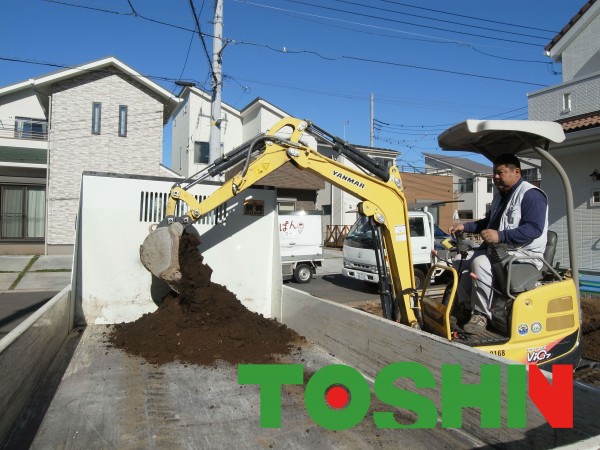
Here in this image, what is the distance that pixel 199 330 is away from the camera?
406cm

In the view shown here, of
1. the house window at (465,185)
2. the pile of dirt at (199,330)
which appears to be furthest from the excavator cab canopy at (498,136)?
the house window at (465,185)

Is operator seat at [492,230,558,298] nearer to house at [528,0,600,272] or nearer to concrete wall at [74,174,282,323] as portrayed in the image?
concrete wall at [74,174,282,323]

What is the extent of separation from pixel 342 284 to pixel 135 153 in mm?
11471

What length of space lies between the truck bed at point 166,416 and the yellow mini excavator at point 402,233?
1.08 meters

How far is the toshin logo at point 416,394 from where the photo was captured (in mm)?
2104

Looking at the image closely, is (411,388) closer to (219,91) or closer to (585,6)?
(219,91)

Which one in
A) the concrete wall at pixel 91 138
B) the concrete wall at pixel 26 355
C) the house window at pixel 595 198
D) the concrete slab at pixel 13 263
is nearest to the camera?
the concrete wall at pixel 26 355

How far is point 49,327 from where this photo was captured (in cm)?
342

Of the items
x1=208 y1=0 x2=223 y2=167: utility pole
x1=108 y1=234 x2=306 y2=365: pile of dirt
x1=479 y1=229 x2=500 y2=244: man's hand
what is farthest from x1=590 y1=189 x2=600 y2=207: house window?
x1=208 y1=0 x2=223 y2=167: utility pole

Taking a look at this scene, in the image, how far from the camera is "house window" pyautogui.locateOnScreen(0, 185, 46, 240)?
698 inches

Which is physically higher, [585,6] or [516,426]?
[585,6]

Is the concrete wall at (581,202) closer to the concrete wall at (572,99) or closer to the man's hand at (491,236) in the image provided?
the concrete wall at (572,99)

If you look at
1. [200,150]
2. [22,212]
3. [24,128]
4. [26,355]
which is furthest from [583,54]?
[24,128]

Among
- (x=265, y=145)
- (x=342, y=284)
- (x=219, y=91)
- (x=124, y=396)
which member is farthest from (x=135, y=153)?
(x=124, y=396)
